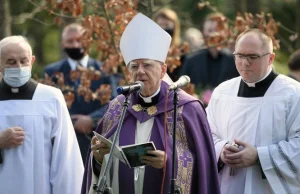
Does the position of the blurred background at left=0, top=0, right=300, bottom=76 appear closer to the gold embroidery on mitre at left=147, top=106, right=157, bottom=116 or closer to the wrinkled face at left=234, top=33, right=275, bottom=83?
the wrinkled face at left=234, top=33, right=275, bottom=83

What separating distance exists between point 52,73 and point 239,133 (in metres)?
3.62

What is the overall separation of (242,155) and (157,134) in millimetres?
859

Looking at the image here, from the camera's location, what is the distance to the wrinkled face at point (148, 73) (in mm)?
10086

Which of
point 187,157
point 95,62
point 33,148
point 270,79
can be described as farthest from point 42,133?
point 95,62

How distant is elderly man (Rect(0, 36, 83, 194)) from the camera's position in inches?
428

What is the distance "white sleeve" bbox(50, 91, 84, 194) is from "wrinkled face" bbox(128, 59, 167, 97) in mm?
1053

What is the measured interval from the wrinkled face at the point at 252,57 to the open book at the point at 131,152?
155 centimetres

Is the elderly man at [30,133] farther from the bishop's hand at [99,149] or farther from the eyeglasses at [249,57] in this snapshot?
the eyeglasses at [249,57]

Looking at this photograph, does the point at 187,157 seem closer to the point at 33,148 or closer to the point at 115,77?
the point at 33,148

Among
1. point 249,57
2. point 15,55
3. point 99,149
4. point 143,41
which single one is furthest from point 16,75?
point 249,57

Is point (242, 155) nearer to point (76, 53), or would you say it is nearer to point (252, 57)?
point (252, 57)

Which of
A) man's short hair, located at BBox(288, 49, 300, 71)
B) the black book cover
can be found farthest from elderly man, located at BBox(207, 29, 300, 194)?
man's short hair, located at BBox(288, 49, 300, 71)

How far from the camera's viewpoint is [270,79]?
10.9 metres

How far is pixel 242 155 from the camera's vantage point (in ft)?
34.5
